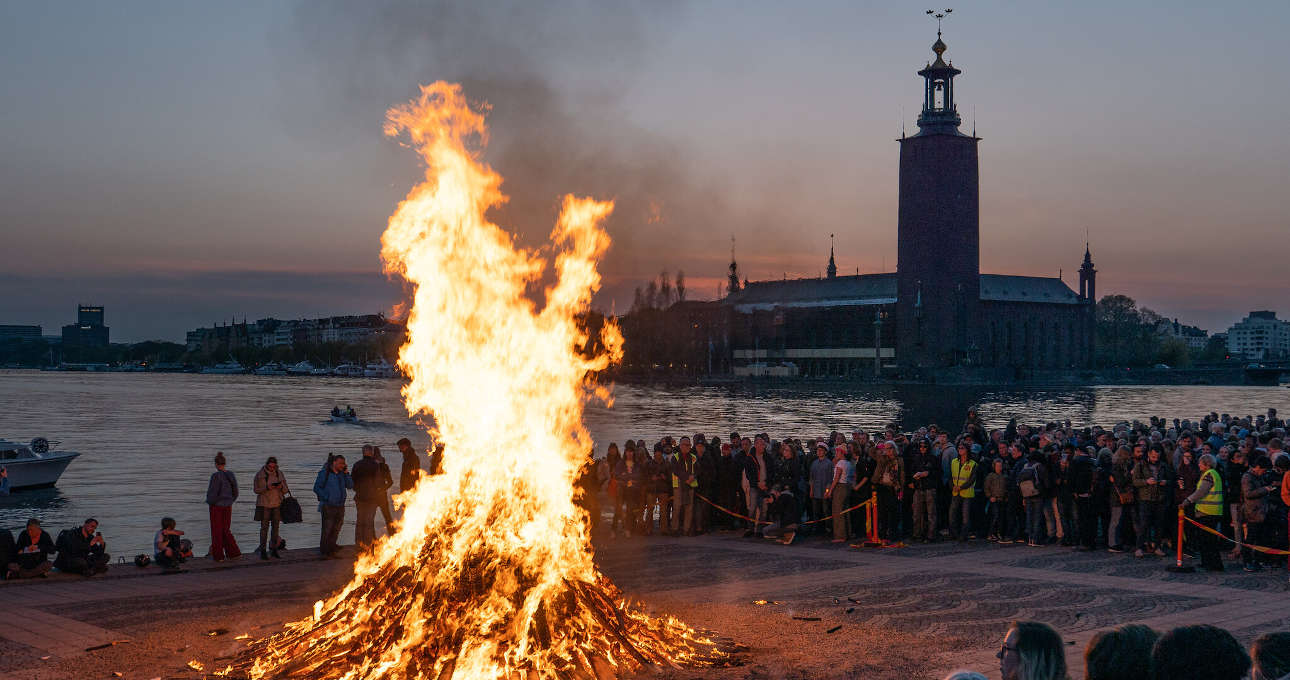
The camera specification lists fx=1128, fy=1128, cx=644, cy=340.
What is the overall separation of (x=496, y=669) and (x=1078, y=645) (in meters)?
5.93

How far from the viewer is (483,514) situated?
11211 mm

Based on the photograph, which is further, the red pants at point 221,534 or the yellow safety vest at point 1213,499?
the red pants at point 221,534

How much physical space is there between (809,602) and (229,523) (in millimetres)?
8854

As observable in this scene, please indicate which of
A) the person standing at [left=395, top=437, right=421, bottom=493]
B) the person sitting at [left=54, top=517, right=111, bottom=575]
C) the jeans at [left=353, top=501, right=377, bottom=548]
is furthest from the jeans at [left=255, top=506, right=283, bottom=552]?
the person sitting at [left=54, top=517, right=111, bottom=575]

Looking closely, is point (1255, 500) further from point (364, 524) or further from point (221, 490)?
point (221, 490)

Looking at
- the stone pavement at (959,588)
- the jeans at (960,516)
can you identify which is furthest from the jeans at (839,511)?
the jeans at (960,516)

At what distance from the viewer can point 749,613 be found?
13.4 meters

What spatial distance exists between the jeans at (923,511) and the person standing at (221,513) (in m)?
11.1

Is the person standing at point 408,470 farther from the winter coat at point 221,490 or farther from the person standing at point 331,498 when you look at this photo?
the winter coat at point 221,490

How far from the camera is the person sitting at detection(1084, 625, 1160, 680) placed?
4.34m

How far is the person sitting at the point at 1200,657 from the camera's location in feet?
13.3

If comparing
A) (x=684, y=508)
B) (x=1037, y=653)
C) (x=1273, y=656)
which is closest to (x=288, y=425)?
(x=684, y=508)

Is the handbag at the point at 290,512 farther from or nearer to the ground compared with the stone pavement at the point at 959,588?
farther from the ground

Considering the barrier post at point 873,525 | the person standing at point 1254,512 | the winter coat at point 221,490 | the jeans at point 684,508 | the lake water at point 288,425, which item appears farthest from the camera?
the lake water at point 288,425
